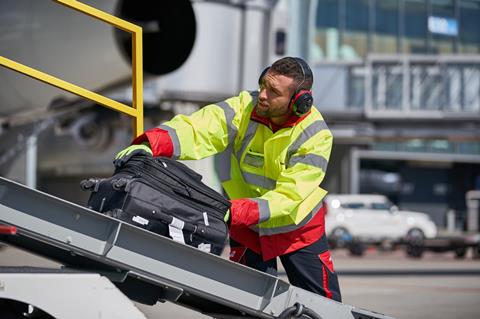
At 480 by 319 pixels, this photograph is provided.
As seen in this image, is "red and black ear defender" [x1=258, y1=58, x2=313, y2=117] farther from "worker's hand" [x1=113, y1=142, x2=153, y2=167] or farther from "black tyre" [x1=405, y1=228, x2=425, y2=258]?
"black tyre" [x1=405, y1=228, x2=425, y2=258]

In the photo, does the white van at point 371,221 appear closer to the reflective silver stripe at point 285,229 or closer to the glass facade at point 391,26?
the glass facade at point 391,26


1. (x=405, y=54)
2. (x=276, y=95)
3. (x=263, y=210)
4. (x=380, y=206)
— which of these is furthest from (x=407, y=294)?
(x=405, y=54)

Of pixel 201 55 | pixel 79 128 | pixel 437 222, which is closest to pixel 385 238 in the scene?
pixel 79 128

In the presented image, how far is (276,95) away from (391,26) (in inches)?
1993

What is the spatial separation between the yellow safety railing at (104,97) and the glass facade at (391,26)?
47976 mm

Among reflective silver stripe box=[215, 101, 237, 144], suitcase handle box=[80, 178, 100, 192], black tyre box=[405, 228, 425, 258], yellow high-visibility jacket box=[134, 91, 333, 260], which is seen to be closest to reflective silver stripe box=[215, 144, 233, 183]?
yellow high-visibility jacket box=[134, 91, 333, 260]

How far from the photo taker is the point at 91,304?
397 centimetres

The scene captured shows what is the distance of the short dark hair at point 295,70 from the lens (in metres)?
4.73

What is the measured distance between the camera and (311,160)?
4672 millimetres

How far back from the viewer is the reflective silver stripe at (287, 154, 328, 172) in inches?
184

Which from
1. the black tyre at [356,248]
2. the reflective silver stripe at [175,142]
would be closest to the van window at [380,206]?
the black tyre at [356,248]

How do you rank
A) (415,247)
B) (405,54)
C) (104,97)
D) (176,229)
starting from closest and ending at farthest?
(176,229) → (104,97) → (415,247) → (405,54)

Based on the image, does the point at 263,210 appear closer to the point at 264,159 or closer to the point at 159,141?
the point at 264,159

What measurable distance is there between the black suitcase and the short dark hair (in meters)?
0.71
